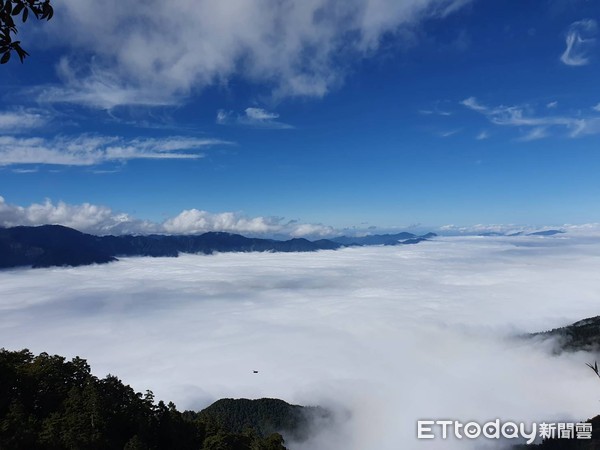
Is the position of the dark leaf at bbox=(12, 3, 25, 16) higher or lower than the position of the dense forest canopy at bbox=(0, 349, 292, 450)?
higher

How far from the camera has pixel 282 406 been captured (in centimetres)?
18538

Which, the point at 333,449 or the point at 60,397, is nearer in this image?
the point at 60,397

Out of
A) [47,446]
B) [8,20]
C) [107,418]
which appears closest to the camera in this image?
[8,20]

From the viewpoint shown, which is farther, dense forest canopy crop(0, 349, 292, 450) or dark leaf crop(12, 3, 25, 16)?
dense forest canopy crop(0, 349, 292, 450)

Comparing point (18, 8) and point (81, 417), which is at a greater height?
point (18, 8)

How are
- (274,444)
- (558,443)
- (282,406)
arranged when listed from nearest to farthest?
(274,444) < (558,443) < (282,406)

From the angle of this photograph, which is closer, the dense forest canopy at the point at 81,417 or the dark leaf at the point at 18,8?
the dark leaf at the point at 18,8

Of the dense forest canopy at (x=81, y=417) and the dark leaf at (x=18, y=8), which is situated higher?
the dark leaf at (x=18, y=8)

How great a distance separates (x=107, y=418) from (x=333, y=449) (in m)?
173

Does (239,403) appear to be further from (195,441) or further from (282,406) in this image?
(195,441)

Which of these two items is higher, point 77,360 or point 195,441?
point 77,360

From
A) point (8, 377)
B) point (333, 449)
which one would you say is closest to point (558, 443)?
point (333, 449)

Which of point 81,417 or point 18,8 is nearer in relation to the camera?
point 18,8

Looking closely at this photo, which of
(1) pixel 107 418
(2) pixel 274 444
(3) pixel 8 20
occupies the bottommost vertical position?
(2) pixel 274 444
